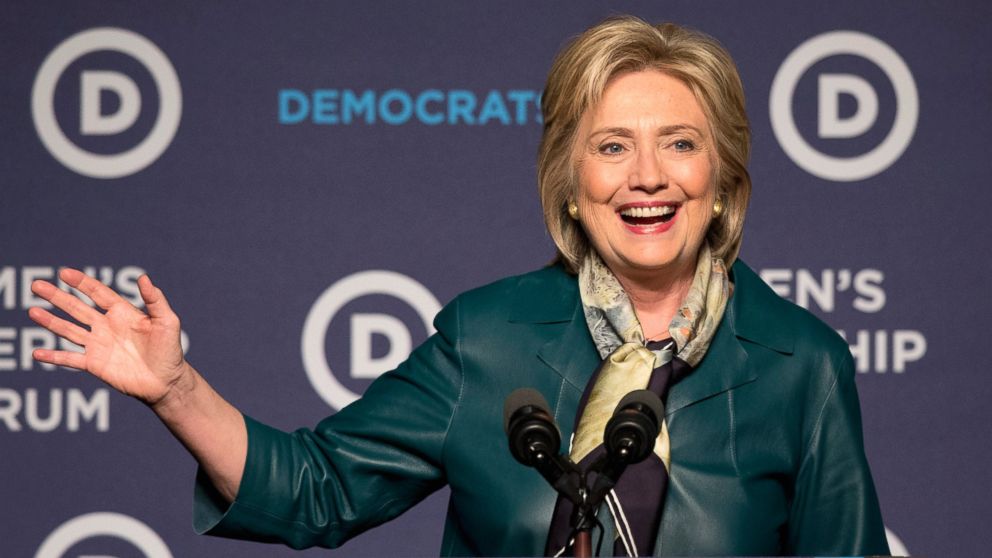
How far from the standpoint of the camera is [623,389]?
5.93 ft

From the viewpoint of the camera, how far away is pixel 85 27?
3094 millimetres

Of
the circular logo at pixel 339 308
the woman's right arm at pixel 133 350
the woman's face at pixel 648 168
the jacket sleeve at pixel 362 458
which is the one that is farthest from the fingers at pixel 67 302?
the circular logo at pixel 339 308

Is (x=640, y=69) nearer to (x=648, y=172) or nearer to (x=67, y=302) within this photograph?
(x=648, y=172)

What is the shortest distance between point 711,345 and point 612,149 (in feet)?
0.96

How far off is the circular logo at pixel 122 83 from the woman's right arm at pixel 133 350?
1.42 meters

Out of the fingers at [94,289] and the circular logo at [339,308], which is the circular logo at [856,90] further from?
the fingers at [94,289]

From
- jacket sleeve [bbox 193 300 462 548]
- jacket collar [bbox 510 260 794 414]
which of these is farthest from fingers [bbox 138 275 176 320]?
jacket collar [bbox 510 260 794 414]

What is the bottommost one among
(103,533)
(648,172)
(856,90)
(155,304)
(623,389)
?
(103,533)

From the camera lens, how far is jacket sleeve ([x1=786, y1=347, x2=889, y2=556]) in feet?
6.10

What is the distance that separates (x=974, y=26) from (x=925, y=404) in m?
0.82

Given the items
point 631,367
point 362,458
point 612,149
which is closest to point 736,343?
point 631,367

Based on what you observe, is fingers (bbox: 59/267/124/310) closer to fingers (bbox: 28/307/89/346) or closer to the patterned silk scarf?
fingers (bbox: 28/307/89/346)

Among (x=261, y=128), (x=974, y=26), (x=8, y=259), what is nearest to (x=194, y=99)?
(x=261, y=128)

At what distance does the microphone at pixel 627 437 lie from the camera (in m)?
1.34
